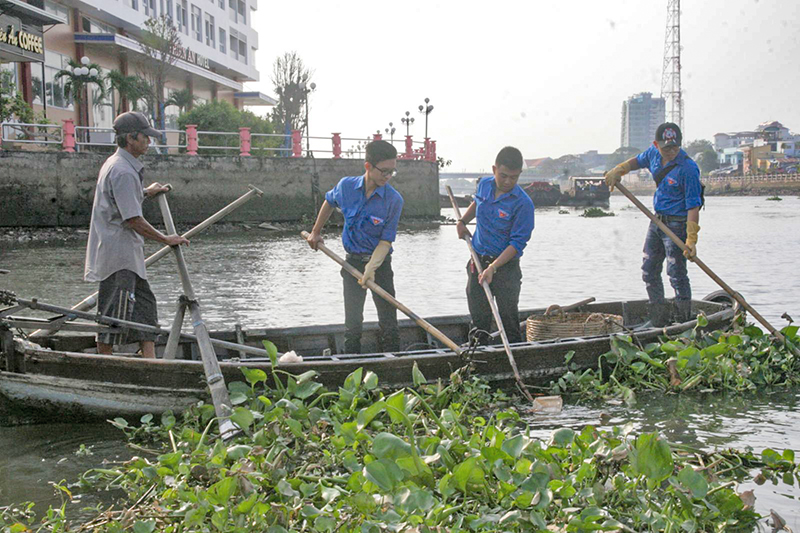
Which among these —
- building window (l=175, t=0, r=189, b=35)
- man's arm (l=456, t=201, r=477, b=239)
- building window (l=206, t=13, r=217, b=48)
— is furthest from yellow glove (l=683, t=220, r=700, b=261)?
building window (l=206, t=13, r=217, b=48)

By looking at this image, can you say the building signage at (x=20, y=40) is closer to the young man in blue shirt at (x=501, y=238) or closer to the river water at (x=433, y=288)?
the river water at (x=433, y=288)

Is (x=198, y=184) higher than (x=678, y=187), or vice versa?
(x=198, y=184)

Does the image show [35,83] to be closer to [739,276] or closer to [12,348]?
[739,276]

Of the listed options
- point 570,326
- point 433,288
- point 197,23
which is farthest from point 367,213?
point 197,23

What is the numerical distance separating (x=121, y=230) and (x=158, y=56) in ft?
103

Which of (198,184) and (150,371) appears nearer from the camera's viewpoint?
(150,371)

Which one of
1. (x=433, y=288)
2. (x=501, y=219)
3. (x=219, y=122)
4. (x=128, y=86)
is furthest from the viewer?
(x=219, y=122)

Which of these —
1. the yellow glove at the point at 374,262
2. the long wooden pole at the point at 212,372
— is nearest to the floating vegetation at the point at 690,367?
the yellow glove at the point at 374,262

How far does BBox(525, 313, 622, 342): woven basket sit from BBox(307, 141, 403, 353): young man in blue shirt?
61.4 inches

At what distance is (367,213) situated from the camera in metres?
6.51

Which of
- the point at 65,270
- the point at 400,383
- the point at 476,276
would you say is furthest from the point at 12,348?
the point at 65,270

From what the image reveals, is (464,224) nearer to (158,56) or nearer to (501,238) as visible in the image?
(501,238)

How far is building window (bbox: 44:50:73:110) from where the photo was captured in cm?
3047

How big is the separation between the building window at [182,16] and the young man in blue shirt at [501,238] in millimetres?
37459
